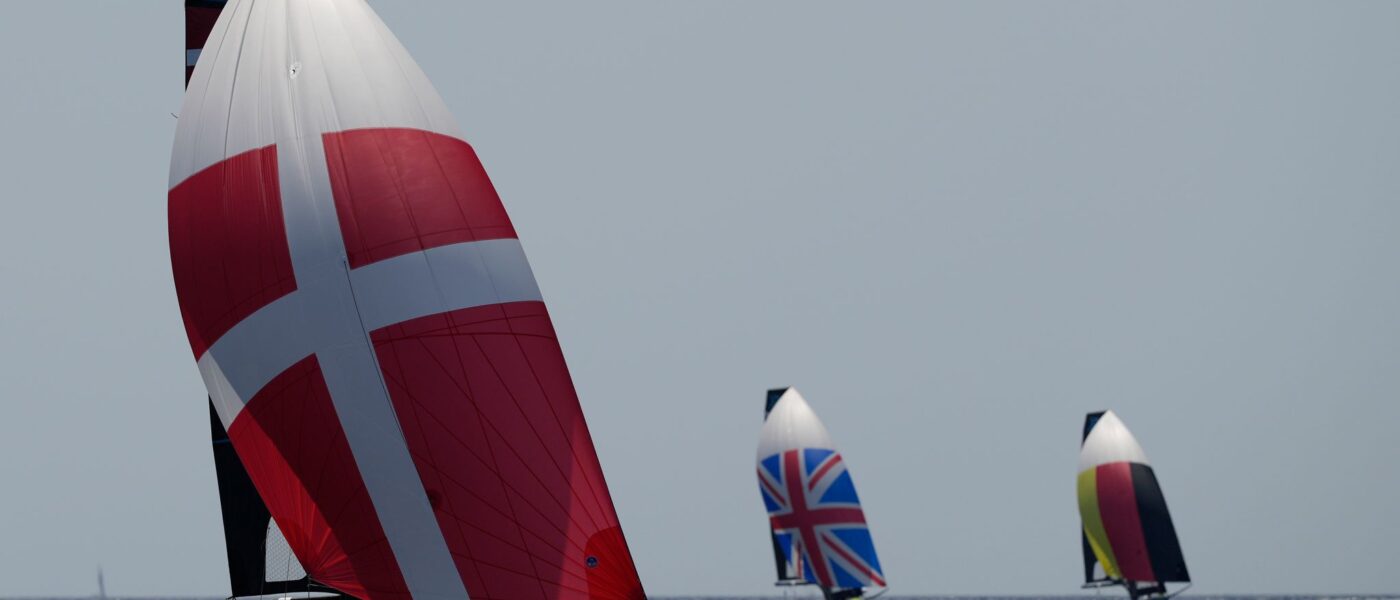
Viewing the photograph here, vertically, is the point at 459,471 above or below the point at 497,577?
above

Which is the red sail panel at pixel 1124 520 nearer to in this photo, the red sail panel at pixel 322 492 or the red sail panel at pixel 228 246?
the red sail panel at pixel 322 492

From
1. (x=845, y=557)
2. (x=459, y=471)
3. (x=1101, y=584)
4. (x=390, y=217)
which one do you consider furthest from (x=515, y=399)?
(x=1101, y=584)

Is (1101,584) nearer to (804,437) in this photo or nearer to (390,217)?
(804,437)

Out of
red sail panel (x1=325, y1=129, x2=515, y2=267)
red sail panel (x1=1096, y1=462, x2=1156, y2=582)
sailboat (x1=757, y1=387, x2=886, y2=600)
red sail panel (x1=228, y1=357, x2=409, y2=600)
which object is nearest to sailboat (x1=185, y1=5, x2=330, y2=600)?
red sail panel (x1=228, y1=357, x2=409, y2=600)

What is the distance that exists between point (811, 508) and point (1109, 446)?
39.0ft

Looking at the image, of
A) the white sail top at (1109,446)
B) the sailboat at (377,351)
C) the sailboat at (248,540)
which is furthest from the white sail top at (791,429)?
the sailboat at (377,351)

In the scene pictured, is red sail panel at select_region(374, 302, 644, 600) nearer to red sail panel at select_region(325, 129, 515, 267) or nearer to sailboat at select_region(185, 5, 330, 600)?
red sail panel at select_region(325, 129, 515, 267)

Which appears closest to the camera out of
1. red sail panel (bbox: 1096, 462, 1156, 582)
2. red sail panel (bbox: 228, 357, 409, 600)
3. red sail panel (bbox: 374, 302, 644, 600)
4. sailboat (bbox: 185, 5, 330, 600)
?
red sail panel (bbox: 374, 302, 644, 600)

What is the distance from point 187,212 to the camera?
1602 centimetres

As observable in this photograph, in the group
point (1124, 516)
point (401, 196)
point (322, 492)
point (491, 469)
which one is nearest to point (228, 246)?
point (401, 196)

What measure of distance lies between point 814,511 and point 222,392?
4333 centimetres

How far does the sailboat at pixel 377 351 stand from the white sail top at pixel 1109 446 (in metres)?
49.4

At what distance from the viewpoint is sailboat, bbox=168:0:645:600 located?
15.2 meters

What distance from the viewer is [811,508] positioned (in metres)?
58.1
